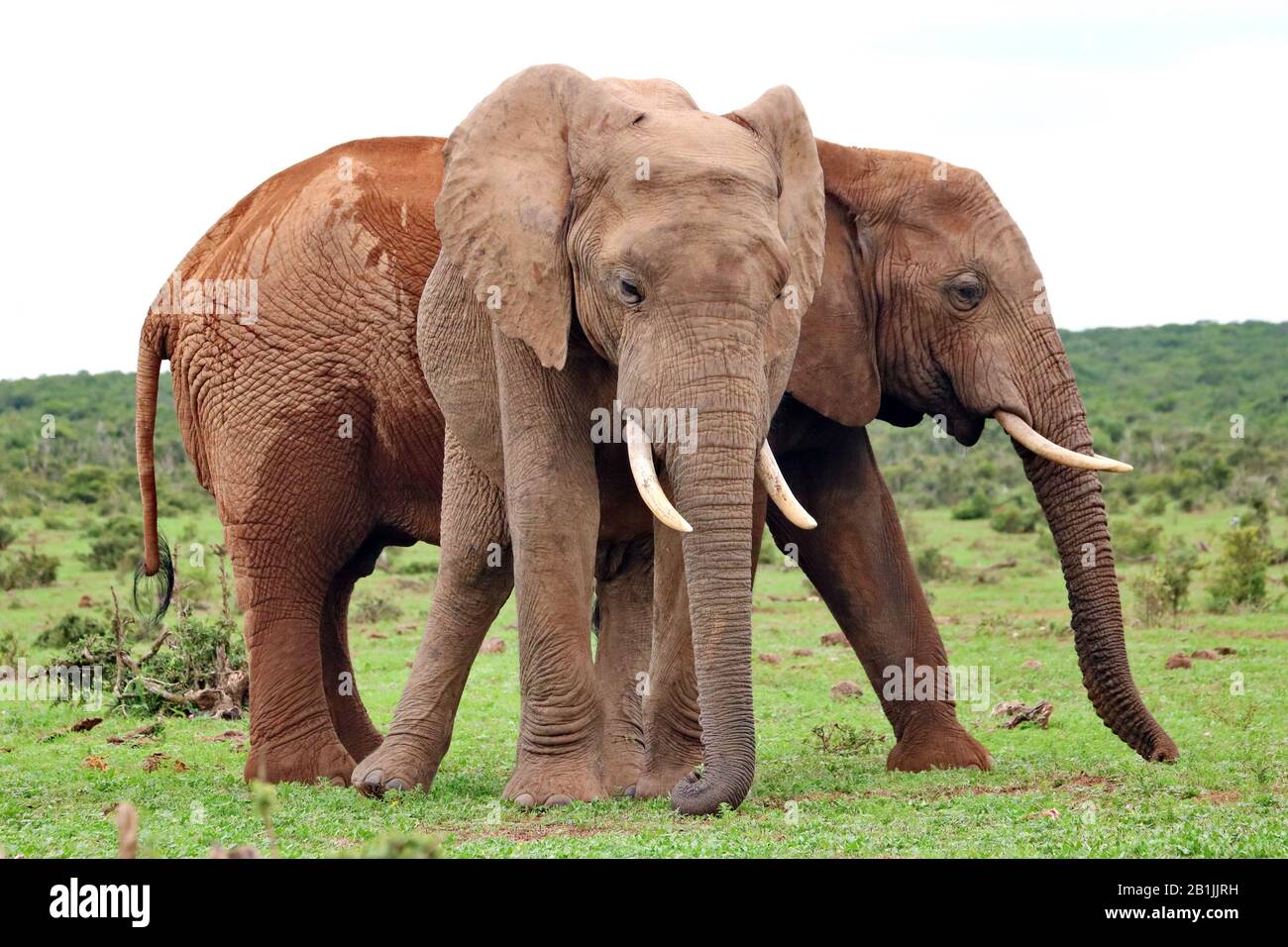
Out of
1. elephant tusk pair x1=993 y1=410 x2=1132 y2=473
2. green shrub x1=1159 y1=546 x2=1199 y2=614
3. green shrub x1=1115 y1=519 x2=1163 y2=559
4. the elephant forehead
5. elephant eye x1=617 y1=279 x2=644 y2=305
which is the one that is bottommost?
green shrub x1=1159 y1=546 x2=1199 y2=614

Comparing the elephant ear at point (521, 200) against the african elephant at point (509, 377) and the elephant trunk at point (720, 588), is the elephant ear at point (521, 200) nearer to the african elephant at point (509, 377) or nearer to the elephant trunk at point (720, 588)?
the african elephant at point (509, 377)

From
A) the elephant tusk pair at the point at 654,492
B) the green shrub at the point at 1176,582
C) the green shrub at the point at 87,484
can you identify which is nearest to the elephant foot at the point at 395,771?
the elephant tusk pair at the point at 654,492

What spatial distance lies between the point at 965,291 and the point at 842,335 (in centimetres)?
63

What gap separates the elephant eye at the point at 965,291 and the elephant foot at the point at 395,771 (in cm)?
330

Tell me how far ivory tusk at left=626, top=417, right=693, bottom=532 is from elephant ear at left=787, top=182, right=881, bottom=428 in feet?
6.55

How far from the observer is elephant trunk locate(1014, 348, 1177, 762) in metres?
9.15

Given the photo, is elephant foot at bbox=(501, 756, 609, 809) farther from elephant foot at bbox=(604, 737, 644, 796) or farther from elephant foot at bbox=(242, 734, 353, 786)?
elephant foot at bbox=(242, 734, 353, 786)

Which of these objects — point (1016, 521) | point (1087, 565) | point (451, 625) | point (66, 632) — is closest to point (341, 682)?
point (451, 625)

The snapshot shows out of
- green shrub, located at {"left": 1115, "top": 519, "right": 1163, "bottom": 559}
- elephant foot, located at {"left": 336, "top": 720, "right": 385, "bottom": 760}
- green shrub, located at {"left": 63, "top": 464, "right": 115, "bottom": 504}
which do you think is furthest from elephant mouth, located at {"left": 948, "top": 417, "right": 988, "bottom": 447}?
green shrub, located at {"left": 63, "top": 464, "right": 115, "bottom": 504}

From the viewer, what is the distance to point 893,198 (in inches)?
381

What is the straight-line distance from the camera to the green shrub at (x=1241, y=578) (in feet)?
57.3
